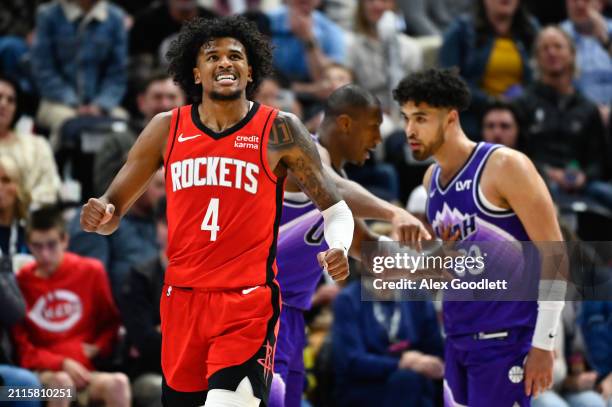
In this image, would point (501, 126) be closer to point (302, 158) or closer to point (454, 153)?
point (454, 153)

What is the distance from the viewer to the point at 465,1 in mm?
14812

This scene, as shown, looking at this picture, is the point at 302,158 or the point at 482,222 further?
the point at 482,222

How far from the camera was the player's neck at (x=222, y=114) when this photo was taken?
5711 millimetres

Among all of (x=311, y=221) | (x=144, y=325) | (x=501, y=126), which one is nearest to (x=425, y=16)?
(x=501, y=126)

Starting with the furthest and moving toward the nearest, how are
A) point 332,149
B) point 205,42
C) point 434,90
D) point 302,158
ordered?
point 332,149 → point 434,90 → point 205,42 → point 302,158

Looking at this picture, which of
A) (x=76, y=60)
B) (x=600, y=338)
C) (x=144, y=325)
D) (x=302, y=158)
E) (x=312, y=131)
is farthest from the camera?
(x=76, y=60)

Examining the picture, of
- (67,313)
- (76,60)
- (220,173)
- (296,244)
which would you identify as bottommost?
(67,313)

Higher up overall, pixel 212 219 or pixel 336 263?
pixel 212 219

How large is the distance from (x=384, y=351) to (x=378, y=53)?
4199 mm

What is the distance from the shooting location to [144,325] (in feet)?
27.6

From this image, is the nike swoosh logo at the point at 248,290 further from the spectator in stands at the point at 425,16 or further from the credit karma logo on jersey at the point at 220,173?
the spectator in stands at the point at 425,16

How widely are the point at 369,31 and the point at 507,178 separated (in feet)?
20.1

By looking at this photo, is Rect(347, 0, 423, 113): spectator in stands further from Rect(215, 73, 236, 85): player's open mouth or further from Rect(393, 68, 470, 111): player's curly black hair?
Rect(215, 73, 236, 85): player's open mouth

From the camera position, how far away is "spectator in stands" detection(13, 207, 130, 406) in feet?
27.0
